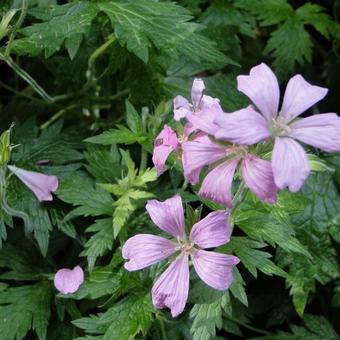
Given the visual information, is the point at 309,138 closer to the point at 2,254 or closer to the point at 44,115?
the point at 2,254

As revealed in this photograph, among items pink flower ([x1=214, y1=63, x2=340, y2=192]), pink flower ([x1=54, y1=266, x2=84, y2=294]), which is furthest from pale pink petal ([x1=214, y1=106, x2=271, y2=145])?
pink flower ([x1=54, y1=266, x2=84, y2=294])

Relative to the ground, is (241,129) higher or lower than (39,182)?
higher

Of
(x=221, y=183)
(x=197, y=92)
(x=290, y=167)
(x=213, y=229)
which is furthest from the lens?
(x=197, y=92)

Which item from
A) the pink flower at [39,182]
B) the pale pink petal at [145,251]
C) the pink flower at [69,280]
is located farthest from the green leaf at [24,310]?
the pale pink petal at [145,251]

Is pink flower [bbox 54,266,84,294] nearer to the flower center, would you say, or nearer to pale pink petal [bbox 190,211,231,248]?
pale pink petal [bbox 190,211,231,248]

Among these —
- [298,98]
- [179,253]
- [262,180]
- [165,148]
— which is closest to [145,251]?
[179,253]

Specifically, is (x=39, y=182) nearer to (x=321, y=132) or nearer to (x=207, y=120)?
(x=207, y=120)
